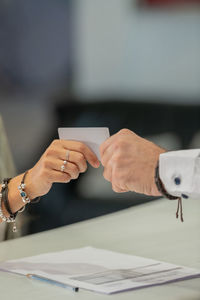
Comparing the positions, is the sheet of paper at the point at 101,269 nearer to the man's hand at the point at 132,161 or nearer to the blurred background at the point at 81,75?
the man's hand at the point at 132,161

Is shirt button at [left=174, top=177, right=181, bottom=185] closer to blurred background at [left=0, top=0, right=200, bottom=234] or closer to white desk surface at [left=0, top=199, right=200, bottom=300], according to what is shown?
white desk surface at [left=0, top=199, right=200, bottom=300]

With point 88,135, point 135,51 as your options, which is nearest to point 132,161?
point 88,135

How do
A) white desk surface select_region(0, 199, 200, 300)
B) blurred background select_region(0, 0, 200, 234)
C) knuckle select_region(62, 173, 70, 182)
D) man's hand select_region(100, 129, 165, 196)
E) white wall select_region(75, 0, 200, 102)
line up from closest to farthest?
white desk surface select_region(0, 199, 200, 300) → man's hand select_region(100, 129, 165, 196) → knuckle select_region(62, 173, 70, 182) → blurred background select_region(0, 0, 200, 234) → white wall select_region(75, 0, 200, 102)

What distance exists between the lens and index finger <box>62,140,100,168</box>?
66.1 inches

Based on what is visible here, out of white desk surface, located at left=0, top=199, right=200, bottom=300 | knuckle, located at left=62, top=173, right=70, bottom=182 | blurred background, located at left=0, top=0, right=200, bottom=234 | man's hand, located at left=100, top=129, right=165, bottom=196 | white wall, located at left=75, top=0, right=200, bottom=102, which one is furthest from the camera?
white wall, located at left=75, top=0, right=200, bottom=102

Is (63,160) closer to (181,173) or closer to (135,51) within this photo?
(181,173)

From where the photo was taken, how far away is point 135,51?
539 centimetres

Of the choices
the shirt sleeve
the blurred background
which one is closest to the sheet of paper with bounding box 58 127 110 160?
the shirt sleeve

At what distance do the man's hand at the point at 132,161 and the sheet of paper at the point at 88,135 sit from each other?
0.08 ft

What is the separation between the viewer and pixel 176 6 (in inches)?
212

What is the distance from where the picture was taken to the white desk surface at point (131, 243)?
147 centimetres

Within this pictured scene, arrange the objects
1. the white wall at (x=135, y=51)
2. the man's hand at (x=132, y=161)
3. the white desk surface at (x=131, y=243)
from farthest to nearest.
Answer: the white wall at (x=135, y=51)
the man's hand at (x=132, y=161)
the white desk surface at (x=131, y=243)

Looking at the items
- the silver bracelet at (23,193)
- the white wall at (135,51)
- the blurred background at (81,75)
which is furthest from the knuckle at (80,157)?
the white wall at (135,51)

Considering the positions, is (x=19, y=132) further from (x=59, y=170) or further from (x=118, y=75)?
(x=59, y=170)
